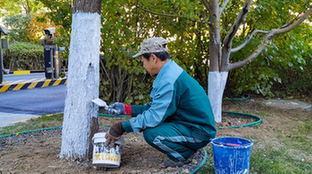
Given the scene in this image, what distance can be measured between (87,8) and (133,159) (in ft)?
5.49

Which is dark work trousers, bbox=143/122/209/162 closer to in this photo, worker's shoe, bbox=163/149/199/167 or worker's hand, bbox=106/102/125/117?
worker's shoe, bbox=163/149/199/167

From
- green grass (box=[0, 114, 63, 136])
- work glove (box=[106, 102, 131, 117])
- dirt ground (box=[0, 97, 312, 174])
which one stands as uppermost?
work glove (box=[106, 102, 131, 117])

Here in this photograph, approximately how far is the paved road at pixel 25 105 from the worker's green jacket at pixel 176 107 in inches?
143

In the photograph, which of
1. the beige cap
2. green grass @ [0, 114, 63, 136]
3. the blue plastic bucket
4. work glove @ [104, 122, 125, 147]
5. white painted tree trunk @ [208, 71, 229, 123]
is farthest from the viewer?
white painted tree trunk @ [208, 71, 229, 123]

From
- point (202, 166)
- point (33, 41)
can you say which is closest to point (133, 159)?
point (202, 166)

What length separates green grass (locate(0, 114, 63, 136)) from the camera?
4.49 metres

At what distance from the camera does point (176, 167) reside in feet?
9.19

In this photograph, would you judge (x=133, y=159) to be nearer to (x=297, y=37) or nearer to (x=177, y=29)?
(x=177, y=29)

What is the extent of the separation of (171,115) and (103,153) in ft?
2.40

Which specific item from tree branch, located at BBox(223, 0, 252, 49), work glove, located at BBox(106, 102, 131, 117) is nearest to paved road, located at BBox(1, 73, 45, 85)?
tree branch, located at BBox(223, 0, 252, 49)

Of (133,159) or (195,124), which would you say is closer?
(195,124)

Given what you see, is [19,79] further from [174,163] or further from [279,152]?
[279,152]

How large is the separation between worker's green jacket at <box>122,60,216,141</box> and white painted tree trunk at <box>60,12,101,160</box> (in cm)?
59

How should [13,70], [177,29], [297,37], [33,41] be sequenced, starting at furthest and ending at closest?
[33,41] < [13,70] < [297,37] < [177,29]
